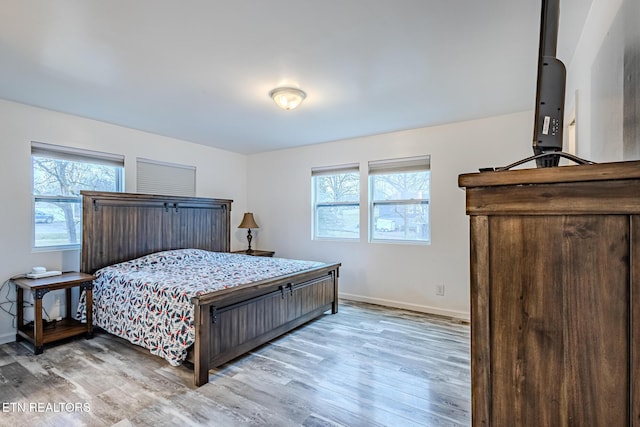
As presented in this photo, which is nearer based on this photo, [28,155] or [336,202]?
[28,155]

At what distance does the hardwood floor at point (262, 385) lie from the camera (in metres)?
1.98

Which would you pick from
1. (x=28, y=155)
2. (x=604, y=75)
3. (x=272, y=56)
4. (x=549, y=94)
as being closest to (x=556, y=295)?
(x=549, y=94)

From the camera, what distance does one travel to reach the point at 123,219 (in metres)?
3.74

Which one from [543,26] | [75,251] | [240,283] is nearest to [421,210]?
[240,283]

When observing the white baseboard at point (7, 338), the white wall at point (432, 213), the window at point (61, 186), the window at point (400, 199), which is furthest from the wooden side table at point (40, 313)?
the window at point (400, 199)

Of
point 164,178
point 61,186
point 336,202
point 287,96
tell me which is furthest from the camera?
point 336,202

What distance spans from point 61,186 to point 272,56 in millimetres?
2954

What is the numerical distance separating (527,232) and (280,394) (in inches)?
82.7

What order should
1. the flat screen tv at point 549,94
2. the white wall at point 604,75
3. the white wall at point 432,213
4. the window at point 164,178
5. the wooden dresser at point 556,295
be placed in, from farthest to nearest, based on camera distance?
the window at point 164,178 → the white wall at point 432,213 → the white wall at point 604,75 → the flat screen tv at point 549,94 → the wooden dresser at point 556,295

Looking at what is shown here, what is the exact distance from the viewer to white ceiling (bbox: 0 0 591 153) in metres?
1.77

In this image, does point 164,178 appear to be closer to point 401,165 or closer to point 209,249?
point 209,249

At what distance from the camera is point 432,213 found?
157 inches

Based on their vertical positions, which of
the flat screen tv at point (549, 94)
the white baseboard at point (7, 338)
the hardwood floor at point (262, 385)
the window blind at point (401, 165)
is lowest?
the hardwood floor at point (262, 385)

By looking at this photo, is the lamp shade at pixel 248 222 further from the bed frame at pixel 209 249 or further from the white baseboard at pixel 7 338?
the white baseboard at pixel 7 338
